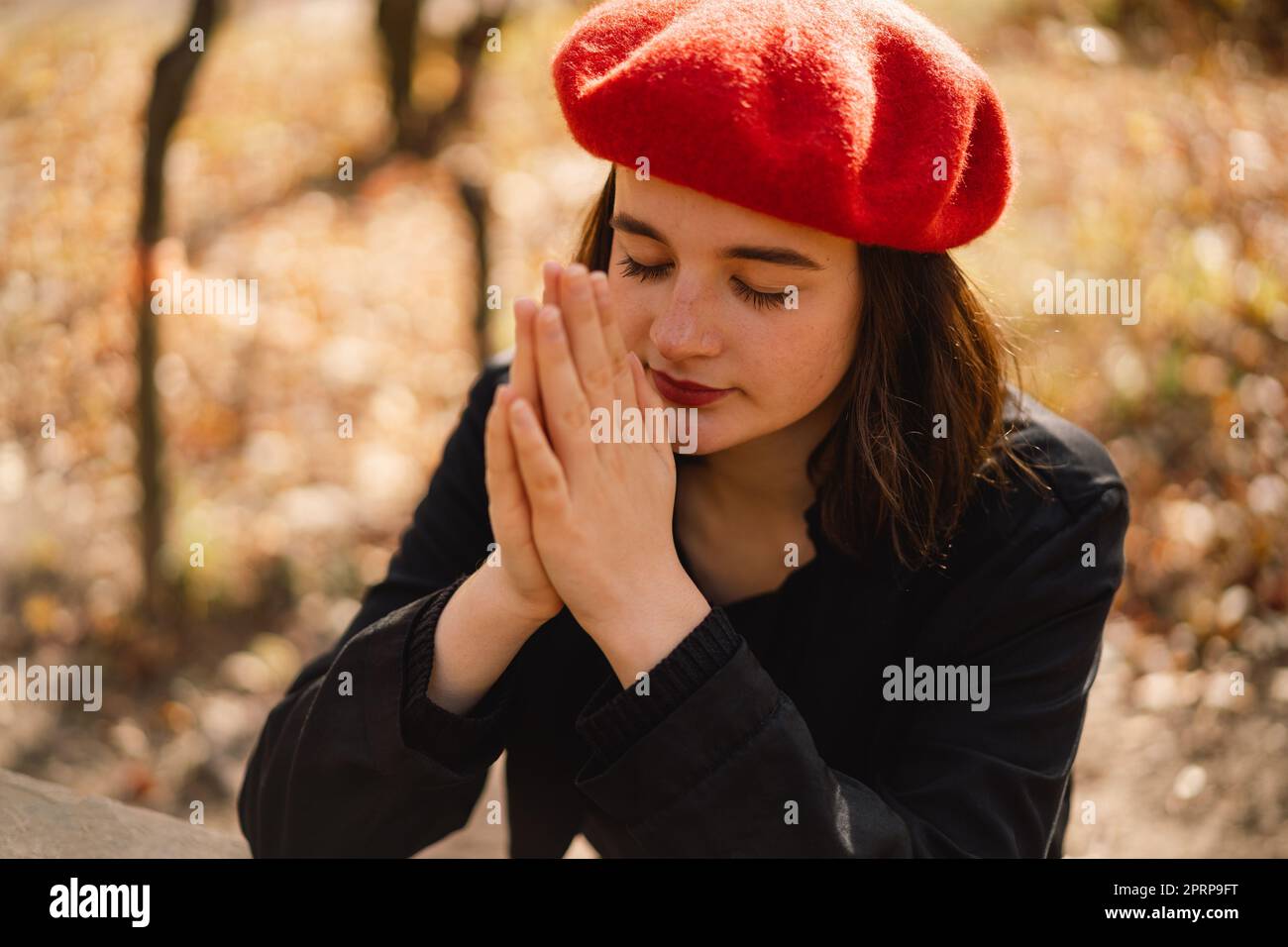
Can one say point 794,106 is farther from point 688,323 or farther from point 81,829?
point 81,829

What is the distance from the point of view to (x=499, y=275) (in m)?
5.67

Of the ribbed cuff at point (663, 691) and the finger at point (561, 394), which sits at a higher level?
the finger at point (561, 394)

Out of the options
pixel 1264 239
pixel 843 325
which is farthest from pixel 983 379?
pixel 1264 239

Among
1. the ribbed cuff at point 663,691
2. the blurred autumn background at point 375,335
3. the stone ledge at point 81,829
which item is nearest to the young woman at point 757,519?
the ribbed cuff at point 663,691

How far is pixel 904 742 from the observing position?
1.89 m

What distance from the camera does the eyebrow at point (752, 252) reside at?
1610mm

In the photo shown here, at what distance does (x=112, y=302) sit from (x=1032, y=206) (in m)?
4.28

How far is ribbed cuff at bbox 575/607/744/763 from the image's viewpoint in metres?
1.52

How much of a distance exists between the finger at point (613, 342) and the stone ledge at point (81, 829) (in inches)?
45.9

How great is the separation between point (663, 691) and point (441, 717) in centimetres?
35

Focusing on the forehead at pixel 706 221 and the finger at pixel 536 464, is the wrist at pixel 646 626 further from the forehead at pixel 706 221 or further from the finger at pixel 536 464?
the forehead at pixel 706 221

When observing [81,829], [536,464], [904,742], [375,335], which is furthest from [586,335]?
[375,335]

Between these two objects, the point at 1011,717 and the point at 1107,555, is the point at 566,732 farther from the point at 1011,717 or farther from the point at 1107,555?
the point at 1107,555

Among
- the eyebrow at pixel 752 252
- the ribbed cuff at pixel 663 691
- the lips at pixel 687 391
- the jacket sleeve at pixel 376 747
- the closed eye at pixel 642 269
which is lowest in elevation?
the jacket sleeve at pixel 376 747
